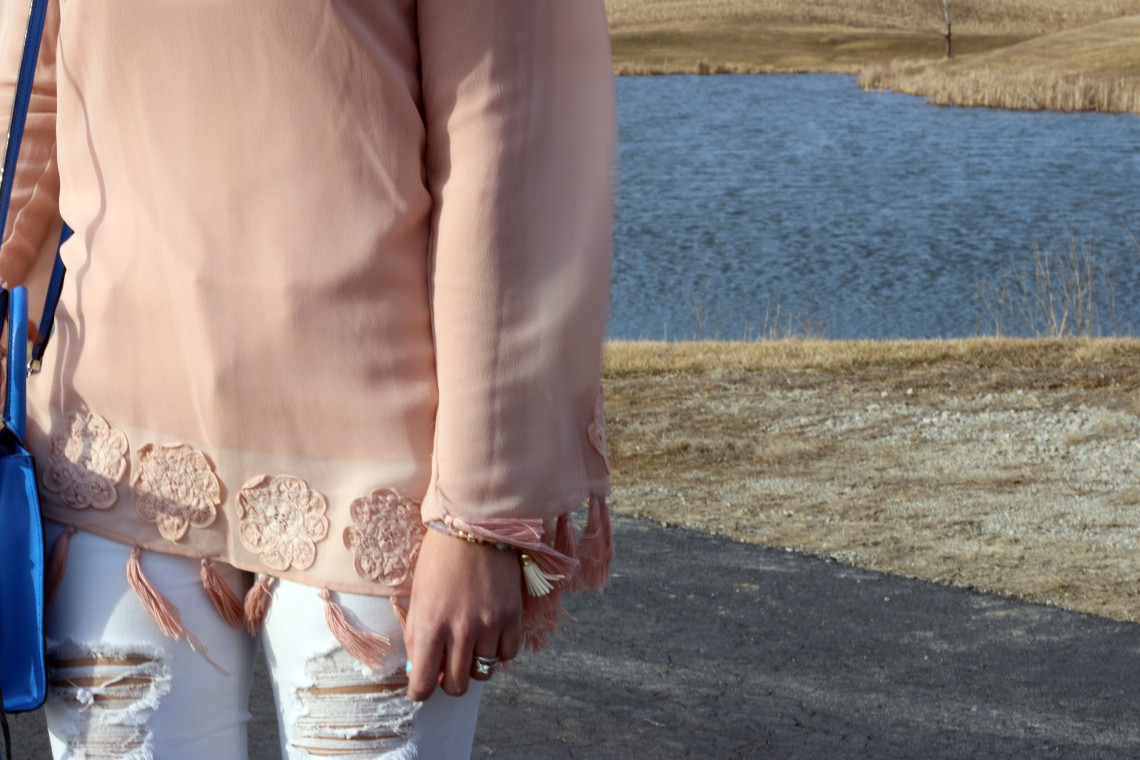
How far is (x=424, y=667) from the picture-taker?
1044mm

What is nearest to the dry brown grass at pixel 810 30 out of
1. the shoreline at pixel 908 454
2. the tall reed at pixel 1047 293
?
the tall reed at pixel 1047 293

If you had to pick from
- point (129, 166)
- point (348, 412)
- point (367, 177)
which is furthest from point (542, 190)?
point (129, 166)

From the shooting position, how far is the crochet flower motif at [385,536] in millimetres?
1068

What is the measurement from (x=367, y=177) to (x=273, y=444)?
9.6 inches

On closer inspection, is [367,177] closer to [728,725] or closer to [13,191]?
[13,191]

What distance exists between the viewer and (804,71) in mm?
58688

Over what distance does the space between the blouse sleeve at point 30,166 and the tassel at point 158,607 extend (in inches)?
13.7

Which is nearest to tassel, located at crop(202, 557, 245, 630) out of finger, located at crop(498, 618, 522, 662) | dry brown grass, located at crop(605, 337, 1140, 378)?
finger, located at crop(498, 618, 522, 662)

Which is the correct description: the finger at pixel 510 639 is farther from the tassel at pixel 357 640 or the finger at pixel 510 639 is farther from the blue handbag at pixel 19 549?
the blue handbag at pixel 19 549

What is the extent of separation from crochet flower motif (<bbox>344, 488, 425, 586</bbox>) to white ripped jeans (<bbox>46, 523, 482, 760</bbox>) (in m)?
0.03

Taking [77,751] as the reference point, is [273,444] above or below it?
above

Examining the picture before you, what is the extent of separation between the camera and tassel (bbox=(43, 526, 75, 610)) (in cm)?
111

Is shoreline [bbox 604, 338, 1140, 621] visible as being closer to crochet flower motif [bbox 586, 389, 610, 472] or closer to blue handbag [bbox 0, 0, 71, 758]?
crochet flower motif [bbox 586, 389, 610, 472]

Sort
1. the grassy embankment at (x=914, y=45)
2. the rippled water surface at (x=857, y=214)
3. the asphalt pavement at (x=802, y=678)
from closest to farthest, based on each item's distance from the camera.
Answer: the asphalt pavement at (x=802, y=678), the rippled water surface at (x=857, y=214), the grassy embankment at (x=914, y=45)
